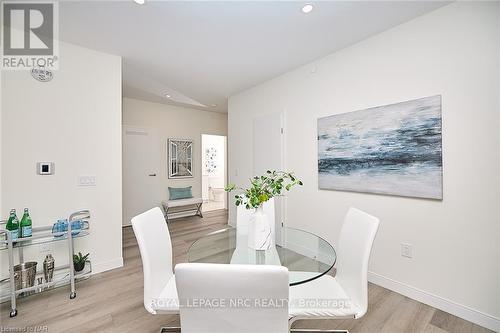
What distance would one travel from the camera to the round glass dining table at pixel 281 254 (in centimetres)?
149

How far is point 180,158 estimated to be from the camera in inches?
217

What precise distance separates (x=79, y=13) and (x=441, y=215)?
12.0 ft

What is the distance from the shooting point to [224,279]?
0.81 meters

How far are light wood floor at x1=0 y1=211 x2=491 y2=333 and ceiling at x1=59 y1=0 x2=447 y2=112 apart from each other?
8.62ft

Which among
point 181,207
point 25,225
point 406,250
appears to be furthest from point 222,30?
point 181,207

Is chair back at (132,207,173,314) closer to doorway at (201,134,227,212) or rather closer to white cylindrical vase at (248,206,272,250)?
white cylindrical vase at (248,206,272,250)

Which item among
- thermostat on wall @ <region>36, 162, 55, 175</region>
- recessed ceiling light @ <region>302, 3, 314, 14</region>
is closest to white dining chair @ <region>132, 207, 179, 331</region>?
thermostat on wall @ <region>36, 162, 55, 175</region>

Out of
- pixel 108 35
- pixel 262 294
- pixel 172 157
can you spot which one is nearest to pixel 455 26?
pixel 262 294

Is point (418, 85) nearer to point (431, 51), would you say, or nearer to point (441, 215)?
point (431, 51)

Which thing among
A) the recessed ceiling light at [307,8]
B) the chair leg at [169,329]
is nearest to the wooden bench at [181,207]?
the chair leg at [169,329]

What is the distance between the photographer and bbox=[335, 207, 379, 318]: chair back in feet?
4.49

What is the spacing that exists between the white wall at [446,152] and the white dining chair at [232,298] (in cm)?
186

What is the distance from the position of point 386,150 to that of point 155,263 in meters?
2.28

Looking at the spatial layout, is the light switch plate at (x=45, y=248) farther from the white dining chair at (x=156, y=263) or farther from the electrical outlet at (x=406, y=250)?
the electrical outlet at (x=406, y=250)
